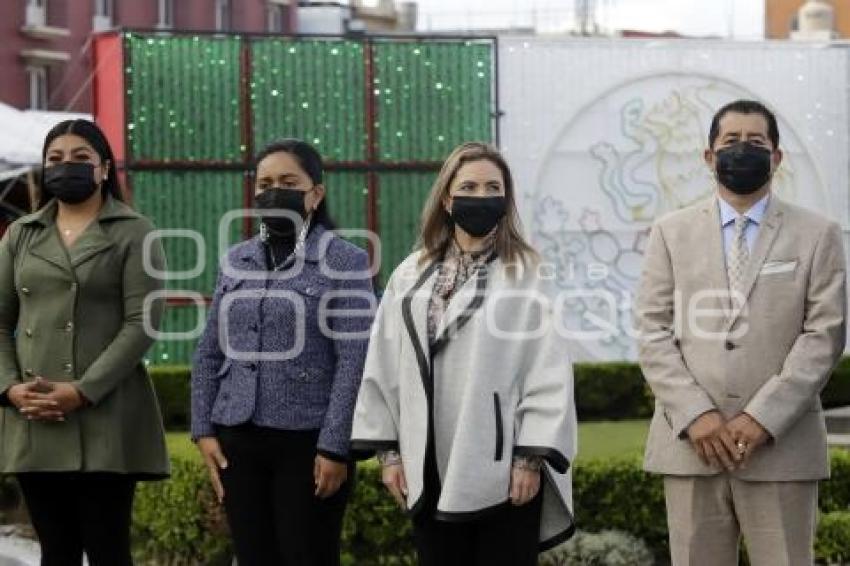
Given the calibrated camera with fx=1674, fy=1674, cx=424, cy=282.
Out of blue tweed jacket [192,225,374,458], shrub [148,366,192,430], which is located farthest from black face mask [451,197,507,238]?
shrub [148,366,192,430]

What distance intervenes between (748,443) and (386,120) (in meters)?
10.2

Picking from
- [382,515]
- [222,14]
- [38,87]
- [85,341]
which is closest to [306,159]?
[85,341]

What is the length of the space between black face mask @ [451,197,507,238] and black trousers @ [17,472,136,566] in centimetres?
156

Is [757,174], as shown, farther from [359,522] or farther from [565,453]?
[359,522]

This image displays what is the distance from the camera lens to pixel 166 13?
4097 cm

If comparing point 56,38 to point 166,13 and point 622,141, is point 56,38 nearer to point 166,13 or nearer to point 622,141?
point 166,13

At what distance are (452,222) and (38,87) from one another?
109ft

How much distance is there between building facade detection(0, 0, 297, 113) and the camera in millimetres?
35781

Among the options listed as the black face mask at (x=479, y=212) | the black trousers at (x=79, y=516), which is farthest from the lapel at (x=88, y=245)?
the black face mask at (x=479, y=212)

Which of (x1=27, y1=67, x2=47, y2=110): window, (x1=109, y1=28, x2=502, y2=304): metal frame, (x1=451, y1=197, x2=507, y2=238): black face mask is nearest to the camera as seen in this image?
(x1=451, y1=197, x2=507, y2=238): black face mask

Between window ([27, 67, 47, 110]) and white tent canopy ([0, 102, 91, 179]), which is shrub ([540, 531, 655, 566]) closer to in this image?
white tent canopy ([0, 102, 91, 179])

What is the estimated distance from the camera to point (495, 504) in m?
4.91

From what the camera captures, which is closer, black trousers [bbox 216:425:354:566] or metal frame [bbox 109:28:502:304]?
black trousers [bbox 216:425:354:566]

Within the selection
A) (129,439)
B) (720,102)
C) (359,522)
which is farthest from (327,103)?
(129,439)
